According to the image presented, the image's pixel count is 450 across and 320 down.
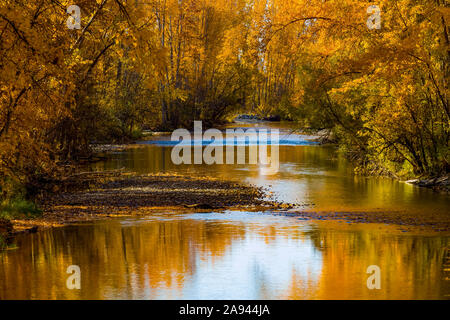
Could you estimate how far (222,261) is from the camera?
34.9ft

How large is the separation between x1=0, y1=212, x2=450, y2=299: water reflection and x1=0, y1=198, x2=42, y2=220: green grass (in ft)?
5.39

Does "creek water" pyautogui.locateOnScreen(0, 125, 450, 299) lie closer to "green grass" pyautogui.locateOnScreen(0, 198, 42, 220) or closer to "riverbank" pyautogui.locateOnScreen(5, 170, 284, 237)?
"riverbank" pyautogui.locateOnScreen(5, 170, 284, 237)

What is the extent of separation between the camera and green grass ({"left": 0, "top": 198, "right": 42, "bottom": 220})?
14672mm

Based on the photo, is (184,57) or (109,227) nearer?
(109,227)

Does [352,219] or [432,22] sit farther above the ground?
[432,22]

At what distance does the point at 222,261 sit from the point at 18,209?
6.25 metres

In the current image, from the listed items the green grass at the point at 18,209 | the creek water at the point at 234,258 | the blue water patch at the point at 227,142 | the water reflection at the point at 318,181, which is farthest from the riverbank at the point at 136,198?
the blue water patch at the point at 227,142

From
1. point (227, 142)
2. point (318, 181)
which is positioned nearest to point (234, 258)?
point (318, 181)

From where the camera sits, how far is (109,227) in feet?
45.2
